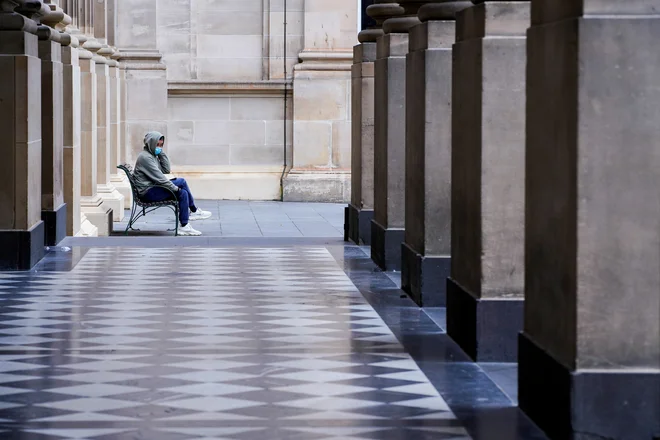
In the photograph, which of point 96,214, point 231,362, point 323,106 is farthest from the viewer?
point 323,106

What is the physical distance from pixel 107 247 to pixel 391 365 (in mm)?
7242

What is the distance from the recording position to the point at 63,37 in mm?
15242

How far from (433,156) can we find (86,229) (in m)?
7.81

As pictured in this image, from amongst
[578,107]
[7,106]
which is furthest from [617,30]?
[7,106]

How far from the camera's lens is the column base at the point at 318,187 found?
2444 cm

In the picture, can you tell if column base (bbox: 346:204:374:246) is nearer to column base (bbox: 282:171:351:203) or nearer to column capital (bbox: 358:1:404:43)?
column capital (bbox: 358:1:404:43)

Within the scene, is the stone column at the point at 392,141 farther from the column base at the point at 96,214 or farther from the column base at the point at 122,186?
the column base at the point at 122,186

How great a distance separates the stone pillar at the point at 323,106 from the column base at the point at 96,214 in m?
6.63

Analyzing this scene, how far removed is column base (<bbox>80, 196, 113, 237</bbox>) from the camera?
18094 millimetres

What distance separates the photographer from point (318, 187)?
80.5 ft

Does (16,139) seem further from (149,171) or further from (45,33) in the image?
(149,171)

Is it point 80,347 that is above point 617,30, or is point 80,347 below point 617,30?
below

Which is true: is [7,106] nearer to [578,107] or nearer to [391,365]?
[391,365]

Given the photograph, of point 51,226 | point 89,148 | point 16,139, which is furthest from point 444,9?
point 89,148
